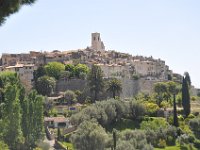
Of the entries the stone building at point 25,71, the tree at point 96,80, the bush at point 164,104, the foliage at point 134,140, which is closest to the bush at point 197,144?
the foliage at point 134,140

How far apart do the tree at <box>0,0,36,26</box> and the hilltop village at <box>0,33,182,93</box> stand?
81.3 metres

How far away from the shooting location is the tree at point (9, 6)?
22.3 feet

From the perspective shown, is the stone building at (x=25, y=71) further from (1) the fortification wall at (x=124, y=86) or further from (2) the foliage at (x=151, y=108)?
(2) the foliage at (x=151, y=108)

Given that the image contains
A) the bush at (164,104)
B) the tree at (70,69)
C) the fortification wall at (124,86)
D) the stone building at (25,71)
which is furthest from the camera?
the stone building at (25,71)

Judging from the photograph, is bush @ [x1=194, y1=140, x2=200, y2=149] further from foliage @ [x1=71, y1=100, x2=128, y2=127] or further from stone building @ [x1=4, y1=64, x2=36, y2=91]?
stone building @ [x1=4, y1=64, x2=36, y2=91]

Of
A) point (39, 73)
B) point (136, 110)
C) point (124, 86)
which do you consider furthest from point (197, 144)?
point (39, 73)

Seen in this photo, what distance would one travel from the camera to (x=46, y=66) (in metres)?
89.8

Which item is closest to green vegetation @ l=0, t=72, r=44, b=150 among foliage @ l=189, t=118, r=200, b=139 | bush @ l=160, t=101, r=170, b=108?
foliage @ l=189, t=118, r=200, b=139

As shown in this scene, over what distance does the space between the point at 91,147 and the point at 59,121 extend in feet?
58.3

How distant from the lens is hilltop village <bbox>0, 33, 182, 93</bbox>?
315 ft

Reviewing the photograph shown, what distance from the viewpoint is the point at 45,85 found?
261 feet

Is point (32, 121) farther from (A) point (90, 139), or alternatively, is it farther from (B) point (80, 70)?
(B) point (80, 70)

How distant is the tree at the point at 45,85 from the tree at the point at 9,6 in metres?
72.7

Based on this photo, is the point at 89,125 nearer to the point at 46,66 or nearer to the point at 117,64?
the point at 46,66
